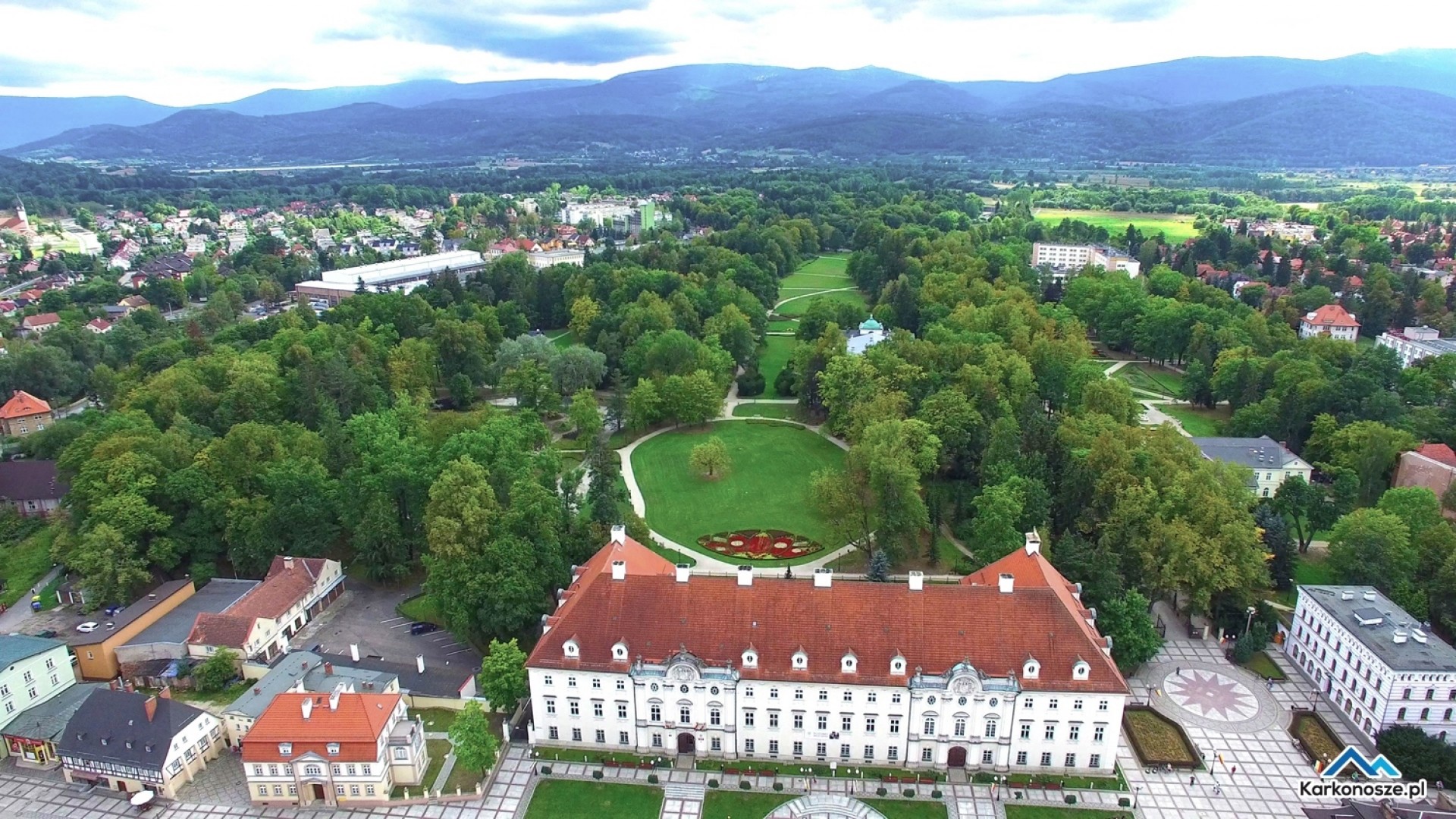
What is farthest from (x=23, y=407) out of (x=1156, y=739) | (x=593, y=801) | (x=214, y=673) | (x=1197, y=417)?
(x=1197, y=417)

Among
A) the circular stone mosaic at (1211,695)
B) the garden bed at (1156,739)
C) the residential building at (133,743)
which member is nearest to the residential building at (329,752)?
the residential building at (133,743)

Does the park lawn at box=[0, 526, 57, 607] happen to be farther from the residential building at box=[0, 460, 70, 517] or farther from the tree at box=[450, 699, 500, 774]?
the tree at box=[450, 699, 500, 774]

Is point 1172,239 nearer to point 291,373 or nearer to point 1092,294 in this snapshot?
point 1092,294

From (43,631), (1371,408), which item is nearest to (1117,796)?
(1371,408)

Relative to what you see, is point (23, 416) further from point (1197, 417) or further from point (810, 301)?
point (1197, 417)

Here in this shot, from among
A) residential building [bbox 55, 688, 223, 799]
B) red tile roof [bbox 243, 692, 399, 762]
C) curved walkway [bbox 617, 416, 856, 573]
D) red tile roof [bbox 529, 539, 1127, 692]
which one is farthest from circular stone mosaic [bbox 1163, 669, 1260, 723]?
residential building [bbox 55, 688, 223, 799]
